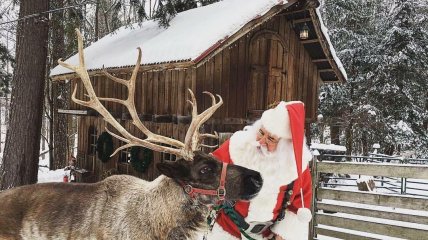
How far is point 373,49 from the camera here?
20.1m

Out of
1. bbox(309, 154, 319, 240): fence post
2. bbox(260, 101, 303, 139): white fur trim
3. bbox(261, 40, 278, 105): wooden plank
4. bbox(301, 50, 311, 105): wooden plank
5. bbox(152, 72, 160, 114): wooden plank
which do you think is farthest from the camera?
bbox(301, 50, 311, 105): wooden plank

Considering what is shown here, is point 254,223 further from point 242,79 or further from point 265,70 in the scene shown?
point 265,70

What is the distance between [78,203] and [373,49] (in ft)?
63.4

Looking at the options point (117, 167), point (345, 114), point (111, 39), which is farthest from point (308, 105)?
point (345, 114)

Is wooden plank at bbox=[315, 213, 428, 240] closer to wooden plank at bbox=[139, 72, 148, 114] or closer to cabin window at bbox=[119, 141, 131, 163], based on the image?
Answer: wooden plank at bbox=[139, 72, 148, 114]

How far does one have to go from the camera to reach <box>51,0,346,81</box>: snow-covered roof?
26.5ft

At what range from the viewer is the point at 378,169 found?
536 centimetres

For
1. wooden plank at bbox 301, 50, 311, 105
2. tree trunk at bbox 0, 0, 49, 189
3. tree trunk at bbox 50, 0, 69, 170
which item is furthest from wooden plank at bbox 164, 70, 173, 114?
→ tree trunk at bbox 50, 0, 69, 170

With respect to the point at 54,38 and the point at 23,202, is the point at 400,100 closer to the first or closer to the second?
the point at 54,38

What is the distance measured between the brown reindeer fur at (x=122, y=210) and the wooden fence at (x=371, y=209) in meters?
2.75

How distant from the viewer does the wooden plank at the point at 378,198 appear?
5250 mm

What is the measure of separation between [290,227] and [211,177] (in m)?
0.79

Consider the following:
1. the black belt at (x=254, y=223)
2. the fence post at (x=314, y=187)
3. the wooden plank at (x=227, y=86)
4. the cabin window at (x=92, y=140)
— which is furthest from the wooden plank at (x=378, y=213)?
the cabin window at (x=92, y=140)

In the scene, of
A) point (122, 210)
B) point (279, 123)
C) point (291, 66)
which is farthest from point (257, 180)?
point (291, 66)
